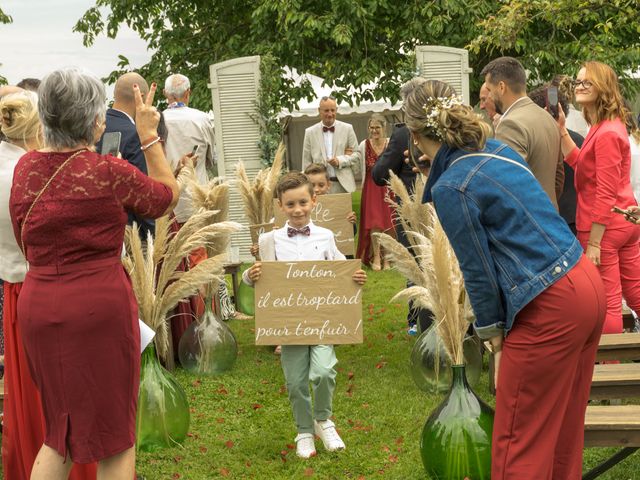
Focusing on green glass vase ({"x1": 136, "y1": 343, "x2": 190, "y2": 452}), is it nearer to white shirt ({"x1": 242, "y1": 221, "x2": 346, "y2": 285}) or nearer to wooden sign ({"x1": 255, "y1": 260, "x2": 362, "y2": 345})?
wooden sign ({"x1": 255, "y1": 260, "x2": 362, "y2": 345})

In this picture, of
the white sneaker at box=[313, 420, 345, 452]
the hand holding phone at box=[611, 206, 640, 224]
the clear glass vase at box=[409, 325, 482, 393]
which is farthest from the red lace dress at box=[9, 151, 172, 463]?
the clear glass vase at box=[409, 325, 482, 393]

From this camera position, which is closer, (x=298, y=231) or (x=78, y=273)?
(x=78, y=273)

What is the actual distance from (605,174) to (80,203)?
3416mm

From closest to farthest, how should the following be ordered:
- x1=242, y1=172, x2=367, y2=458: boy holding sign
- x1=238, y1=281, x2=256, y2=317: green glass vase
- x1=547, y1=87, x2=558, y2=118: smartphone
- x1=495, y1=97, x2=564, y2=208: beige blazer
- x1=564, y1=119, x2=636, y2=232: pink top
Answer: x1=242, y1=172, x2=367, y2=458: boy holding sign → x1=495, y1=97, x2=564, y2=208: beige blazer → x1=564, y1=119, x2=636, y2=232: pink top → x1=547, y1=87, x2=558, y2=118: smartphone → x1=238, y1=281, x2=256, y2=317: green glass vase

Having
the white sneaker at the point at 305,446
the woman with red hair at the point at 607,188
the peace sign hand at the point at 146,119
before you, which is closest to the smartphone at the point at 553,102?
the woman with red hair at the point at 607,188

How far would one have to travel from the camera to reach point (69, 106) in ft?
12.4

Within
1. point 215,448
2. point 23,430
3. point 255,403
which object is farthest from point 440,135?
point 255,403

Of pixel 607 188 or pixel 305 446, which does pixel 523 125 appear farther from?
pixel 305 446

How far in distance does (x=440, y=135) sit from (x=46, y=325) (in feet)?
5.55

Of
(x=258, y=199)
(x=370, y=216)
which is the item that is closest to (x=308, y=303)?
(x=258, y=199)

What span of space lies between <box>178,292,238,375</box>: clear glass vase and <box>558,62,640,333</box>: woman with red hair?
9.40ft

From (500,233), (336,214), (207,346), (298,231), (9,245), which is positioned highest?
(500,233)

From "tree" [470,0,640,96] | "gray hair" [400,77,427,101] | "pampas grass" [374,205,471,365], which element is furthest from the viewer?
"tree" [470,0,640,96]

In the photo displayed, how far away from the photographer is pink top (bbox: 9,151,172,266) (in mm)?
3736
